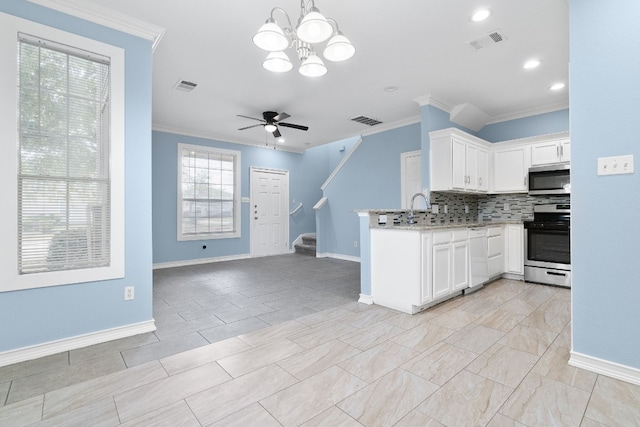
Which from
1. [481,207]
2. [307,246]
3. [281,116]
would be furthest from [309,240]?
[481,207]

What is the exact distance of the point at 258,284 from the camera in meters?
4.43

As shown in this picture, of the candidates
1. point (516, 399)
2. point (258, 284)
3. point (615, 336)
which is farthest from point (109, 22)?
point (615, 336)

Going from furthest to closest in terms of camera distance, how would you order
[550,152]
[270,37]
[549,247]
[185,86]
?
[550,152], [549,247], [185,86], [270,37]

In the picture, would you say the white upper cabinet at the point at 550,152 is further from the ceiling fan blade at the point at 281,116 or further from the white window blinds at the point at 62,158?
the white window blinds at the point at 62,158

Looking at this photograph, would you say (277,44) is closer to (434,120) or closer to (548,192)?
(434,120)

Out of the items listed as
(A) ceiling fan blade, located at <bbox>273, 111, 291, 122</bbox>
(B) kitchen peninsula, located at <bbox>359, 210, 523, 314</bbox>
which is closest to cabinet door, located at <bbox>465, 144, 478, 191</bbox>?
(B) kitchen peninsula, located at <bbox>359, 210, 523, 314</bbox>

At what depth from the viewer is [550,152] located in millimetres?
4379

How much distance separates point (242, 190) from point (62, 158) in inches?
182

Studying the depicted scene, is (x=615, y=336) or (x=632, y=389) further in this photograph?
(x=615, y=336)

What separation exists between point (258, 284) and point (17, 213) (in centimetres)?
278

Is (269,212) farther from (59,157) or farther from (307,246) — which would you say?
(59,157)

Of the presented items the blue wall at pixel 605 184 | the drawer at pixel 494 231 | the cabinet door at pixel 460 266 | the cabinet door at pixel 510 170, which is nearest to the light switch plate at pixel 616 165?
the blue wall at pixel 605 184

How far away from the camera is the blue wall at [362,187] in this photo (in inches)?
229

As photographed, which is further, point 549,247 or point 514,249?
point 514,249
